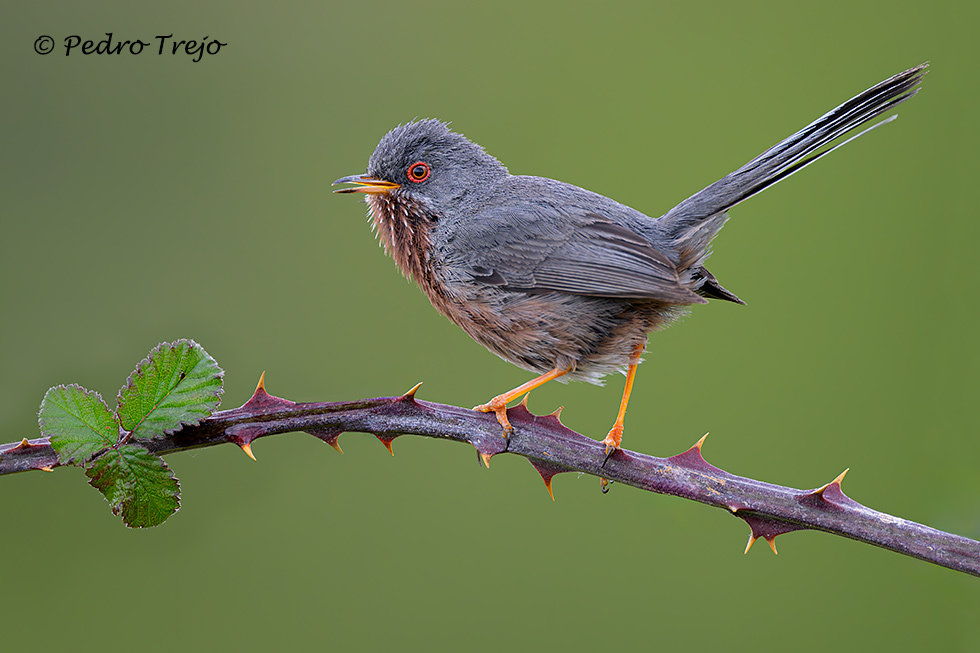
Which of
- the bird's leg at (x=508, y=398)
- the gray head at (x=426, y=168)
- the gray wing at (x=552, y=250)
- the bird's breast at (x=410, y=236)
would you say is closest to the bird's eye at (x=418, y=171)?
the gray head at (x=426, y=168)

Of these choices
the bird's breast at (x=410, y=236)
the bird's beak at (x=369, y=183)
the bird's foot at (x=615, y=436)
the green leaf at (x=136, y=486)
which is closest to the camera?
the green leaf at (x=136, y=486)

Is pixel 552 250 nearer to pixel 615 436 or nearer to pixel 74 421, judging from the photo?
pixel 615 436

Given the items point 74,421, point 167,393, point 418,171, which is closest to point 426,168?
point 418,171

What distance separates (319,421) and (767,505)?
1.31 meters

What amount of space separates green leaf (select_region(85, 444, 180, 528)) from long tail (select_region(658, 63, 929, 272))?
2.05 m

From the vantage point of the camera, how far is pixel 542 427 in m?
2.46

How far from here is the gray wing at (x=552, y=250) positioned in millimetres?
2875

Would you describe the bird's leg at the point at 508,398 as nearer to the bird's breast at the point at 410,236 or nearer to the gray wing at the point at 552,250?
the gray wing at the point at 552,250

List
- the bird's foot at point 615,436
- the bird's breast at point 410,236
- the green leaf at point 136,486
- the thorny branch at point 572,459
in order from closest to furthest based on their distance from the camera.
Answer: the green leaf at point 136,486 < the thorny branch at point 572,459 < the bird's foot at point 615,436 < the bird's breast at point 410,236

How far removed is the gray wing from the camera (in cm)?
288

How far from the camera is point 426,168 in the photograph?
312cm

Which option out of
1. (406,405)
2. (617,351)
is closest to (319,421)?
(406,405)

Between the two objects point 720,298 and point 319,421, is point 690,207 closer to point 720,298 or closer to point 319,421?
point 720,298

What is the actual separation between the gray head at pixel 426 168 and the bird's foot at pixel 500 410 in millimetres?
889
